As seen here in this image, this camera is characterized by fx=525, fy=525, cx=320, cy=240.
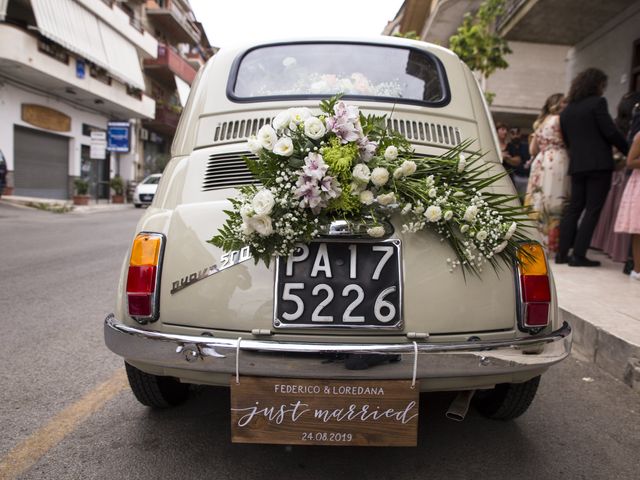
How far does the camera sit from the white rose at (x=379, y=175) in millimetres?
1949

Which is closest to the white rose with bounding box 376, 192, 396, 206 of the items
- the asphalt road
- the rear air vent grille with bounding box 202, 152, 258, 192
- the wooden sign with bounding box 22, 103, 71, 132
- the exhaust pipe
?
the rear air vent grille with bounding box 202, 152, 258, 192

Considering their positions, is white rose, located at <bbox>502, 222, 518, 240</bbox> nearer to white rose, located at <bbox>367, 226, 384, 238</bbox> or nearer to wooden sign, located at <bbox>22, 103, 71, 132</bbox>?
white rose, located at <bbox>367, 226, 384, 238</bbox>

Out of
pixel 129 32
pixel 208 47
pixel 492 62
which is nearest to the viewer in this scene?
pixel 492 62

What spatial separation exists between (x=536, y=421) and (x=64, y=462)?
2.15 m

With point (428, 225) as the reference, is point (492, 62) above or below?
above

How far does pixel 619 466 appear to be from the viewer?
7.16 ft

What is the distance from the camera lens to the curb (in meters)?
3.09

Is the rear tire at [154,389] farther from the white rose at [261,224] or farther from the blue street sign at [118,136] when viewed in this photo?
the blue street sign at [118,136]

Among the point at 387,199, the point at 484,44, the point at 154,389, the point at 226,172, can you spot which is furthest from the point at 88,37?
the point at 387,199

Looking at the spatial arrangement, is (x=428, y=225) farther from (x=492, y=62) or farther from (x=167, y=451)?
(x=492, y=62)

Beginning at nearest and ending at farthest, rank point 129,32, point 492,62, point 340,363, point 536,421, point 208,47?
point 340,363 → point 536,421 → point 492,62 → point 129,32 → point 208,47

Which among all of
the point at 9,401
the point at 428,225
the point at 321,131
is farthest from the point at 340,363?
the point at 9,401

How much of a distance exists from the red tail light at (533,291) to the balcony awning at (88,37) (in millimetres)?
20808

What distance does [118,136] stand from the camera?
23719mm
